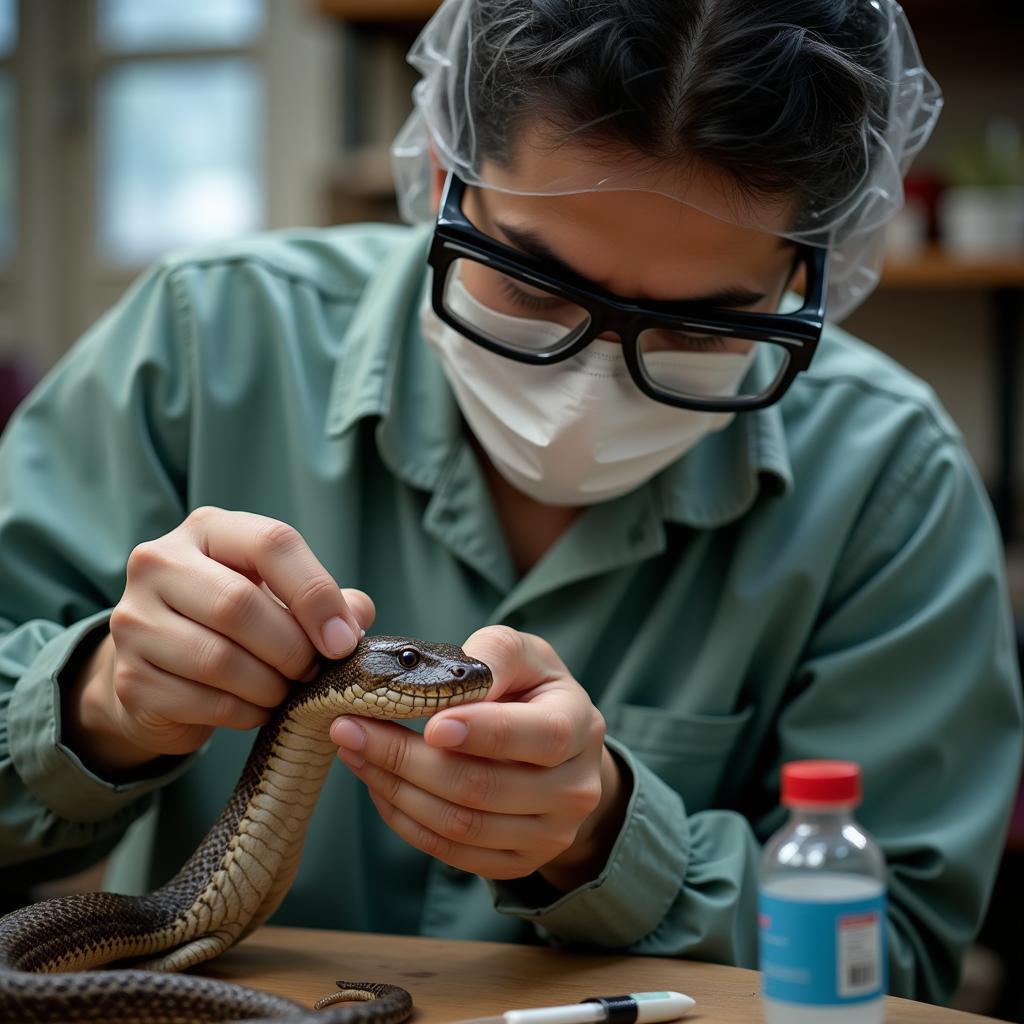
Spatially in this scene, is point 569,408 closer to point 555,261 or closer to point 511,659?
point 555,261

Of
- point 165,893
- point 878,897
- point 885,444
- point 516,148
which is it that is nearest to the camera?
point 878,897

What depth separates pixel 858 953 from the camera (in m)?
0.87

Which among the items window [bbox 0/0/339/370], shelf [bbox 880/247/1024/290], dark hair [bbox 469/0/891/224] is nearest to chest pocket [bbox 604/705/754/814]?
dark hair [bbox 469/0/891/224]

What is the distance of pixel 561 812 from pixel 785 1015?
0.93 feet

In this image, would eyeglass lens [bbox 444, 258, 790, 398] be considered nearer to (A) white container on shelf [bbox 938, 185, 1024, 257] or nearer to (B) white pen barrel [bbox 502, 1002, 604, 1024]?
(B) white pen barrel [bbox 502, 1002, 604, 1024]

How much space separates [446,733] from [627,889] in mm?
307

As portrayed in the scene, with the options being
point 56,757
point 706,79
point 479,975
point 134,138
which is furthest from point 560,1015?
point 134,138

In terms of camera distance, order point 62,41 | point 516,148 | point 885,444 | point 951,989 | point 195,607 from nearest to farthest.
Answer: point 195,607 → point 516,148 → point 951,989 → point 885,444 → point 62,41

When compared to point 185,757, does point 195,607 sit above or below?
above

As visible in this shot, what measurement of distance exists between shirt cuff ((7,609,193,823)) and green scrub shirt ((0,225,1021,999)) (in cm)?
13

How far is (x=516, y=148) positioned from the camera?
1294mm

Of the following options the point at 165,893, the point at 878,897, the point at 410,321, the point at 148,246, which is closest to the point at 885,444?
the point at 410,321

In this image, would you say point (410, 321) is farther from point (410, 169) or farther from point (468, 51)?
point (468, 51)

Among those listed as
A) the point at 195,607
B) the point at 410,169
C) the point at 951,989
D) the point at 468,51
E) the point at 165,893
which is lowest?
the point at 951,989
